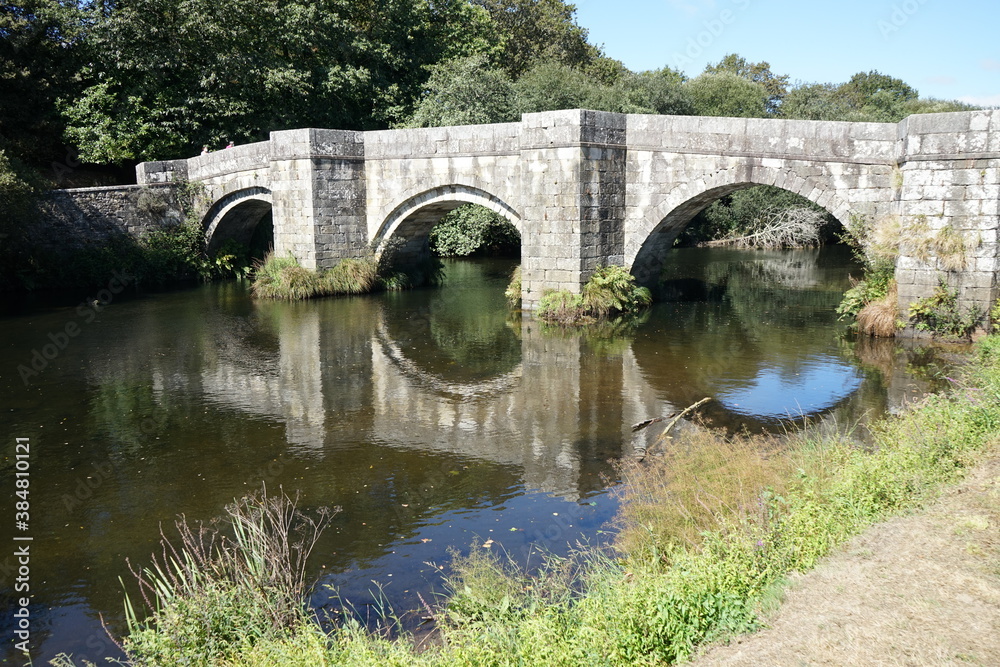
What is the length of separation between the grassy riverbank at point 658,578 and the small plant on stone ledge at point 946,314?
5.27m

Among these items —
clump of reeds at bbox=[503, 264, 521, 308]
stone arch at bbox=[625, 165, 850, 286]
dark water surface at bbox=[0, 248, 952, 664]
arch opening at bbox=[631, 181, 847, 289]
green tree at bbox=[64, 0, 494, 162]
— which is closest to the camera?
dark water surface at bbox=[0, 248, 952, 664]

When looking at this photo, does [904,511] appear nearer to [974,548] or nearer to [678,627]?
[974,548]

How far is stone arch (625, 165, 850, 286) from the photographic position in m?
11.9

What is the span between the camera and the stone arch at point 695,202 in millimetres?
11938

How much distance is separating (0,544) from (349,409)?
12.2 ft

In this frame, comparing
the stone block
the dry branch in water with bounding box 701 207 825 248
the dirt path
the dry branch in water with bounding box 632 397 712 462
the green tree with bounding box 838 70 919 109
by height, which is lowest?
the dry branch in water with bounding box 632 397 712 462

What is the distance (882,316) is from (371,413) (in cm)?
755

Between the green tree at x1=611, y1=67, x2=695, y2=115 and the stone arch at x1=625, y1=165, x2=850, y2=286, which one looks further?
the green tree at x1=611, y1=67, x2=695, y2=115

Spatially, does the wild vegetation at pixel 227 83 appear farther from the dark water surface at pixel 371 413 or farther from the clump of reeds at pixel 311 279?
the dark water surface at pixel 371 413

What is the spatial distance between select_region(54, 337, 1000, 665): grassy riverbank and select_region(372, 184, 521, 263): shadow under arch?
957 cm

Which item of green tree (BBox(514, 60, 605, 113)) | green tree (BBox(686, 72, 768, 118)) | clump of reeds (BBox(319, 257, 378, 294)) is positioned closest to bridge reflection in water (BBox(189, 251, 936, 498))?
clump of reeds (BBox(319, 257, 378, 294))

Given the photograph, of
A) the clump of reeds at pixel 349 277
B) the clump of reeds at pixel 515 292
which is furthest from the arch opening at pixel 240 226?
the clump of reeds at pixel 515 292

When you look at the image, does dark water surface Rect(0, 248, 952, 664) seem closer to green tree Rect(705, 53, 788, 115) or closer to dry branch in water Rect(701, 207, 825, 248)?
dry branch in water Rect(701, 207, 825, 248)

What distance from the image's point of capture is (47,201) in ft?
60.8
